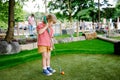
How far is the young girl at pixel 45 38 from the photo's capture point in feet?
16.5

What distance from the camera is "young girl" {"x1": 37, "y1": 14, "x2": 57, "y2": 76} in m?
5.04

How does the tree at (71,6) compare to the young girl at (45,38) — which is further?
the tree at (71,6)

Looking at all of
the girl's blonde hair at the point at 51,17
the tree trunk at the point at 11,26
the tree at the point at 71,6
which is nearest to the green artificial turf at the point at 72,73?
the girl's blonde hair at the point at 51,17

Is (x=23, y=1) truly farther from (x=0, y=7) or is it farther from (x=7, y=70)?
(x=7, y=70)

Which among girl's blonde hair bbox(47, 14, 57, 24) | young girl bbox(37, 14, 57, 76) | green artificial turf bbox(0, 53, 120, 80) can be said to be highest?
girl's blonde hair bbox(47, 14, 57, 24)

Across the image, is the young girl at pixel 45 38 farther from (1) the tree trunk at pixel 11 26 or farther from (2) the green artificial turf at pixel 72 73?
(1) the tree trunk at pixel 11 26

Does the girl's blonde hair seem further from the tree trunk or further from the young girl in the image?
the tree trunk

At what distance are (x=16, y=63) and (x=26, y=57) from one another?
747 millimetres

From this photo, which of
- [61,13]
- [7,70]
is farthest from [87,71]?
[61,13]

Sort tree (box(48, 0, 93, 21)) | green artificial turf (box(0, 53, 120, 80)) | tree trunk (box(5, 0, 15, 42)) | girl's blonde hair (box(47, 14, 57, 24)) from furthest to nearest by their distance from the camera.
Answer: tree (box(48, 0, 93, 21)), tree trunk (box(5, 0, 15, 42)), girl's blonde hair (box(47, 14, 57, 24)), green artificial turf (box(0, 53, 120, 80))

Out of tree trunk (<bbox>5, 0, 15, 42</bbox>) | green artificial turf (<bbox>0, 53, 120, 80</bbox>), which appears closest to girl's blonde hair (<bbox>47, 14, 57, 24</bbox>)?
green artificial turf (<bbox>0, 53, 120, 80</bbox>)

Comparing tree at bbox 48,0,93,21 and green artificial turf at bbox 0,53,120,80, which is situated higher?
tree at bbox 48,0,93,21

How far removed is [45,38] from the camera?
519cm

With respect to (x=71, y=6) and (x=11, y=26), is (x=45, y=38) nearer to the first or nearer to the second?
(x=11, y=26)
